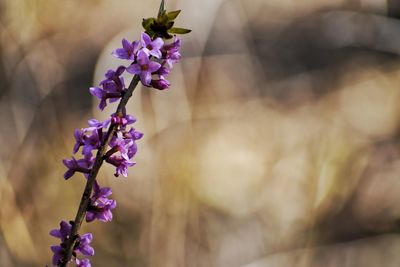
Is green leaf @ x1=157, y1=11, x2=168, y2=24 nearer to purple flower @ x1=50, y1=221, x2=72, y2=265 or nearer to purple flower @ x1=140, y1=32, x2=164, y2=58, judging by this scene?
purple flower @ x1=140, y1=32, x2=164, y2=58

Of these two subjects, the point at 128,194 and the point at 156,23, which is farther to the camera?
the point at 128,194

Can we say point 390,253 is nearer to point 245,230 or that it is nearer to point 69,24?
point 245,230

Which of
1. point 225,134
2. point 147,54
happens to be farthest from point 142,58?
point 225,134

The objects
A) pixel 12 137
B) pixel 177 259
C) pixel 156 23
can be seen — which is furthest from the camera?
pixel 12 137

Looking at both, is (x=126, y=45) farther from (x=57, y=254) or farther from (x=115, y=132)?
(x=57, y=254)

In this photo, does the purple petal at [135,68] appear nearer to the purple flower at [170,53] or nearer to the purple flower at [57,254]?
the purple flower at [170,53]

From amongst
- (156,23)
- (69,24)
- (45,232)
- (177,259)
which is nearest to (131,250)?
(177,259)
